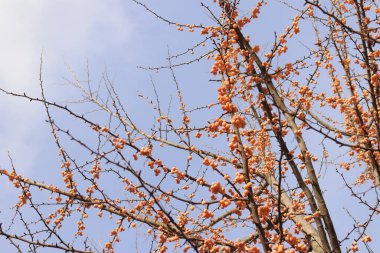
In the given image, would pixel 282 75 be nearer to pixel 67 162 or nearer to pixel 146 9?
pixel 146 9

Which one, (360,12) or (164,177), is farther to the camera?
(360,12)

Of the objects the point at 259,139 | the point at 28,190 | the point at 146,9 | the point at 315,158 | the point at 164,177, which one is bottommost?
the point at 164,177

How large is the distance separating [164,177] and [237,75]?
1.89m

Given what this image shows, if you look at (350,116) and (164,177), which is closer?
(164,177)

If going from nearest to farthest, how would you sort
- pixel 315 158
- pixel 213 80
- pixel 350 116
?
pixel 213 80 → pixel 315 158 → pixel 350 116

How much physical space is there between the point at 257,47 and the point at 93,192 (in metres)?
3.19

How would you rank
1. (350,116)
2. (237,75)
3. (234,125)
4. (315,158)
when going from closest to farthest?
(234,125), (237,75), (315,158), (350,116)

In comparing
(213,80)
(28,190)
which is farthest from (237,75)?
(28,190)

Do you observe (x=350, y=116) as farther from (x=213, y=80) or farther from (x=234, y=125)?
(x=234, y=125)

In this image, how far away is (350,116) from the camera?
6.53 m

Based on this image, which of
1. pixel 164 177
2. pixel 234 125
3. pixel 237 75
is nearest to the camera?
pixel 234 125

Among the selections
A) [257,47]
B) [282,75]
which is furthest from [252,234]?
[257,47]

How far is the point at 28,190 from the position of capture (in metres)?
5.80

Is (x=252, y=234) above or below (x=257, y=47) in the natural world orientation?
below
